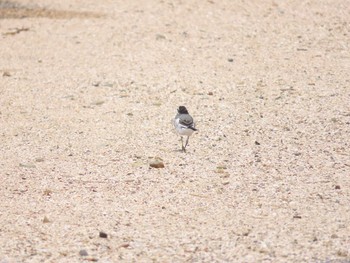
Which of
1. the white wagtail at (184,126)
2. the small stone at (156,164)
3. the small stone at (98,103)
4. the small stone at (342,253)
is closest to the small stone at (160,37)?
the small stone at (98,103)

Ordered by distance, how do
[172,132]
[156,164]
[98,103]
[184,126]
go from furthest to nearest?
1. [98,103]
2. [172,132]
3. [184,126]
4. [156,164]

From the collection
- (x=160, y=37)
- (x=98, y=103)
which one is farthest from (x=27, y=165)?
(x=160, y=37)

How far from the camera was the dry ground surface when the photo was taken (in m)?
7.31

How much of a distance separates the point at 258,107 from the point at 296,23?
4.96 m

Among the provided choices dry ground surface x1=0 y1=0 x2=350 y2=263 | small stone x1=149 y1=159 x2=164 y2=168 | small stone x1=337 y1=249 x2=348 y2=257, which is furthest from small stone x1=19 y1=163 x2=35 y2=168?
small stone x1=337 y1=249 x2=348 y2=257

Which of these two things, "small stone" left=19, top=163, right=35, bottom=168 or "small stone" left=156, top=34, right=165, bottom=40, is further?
"small stone" left=156, top=34, right=165, bottom=40

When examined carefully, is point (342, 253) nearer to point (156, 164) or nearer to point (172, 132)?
point (156, 164)

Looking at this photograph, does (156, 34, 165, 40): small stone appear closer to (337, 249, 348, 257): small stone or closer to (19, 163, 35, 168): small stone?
(19, 163, 35, 168): small stone

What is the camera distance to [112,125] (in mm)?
11125

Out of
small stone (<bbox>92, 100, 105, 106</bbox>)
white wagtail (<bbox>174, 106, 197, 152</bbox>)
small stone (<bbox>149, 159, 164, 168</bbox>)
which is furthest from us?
small stone (<bbox>92, 100, 105, 106</bbox>)

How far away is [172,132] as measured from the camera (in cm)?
1086

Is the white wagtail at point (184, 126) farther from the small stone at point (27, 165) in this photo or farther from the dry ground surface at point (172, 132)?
the small stone at point (27, 165)

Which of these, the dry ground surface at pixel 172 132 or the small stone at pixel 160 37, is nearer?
the dry ground surface at pixel 172 132

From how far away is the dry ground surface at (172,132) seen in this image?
24.0 feet
